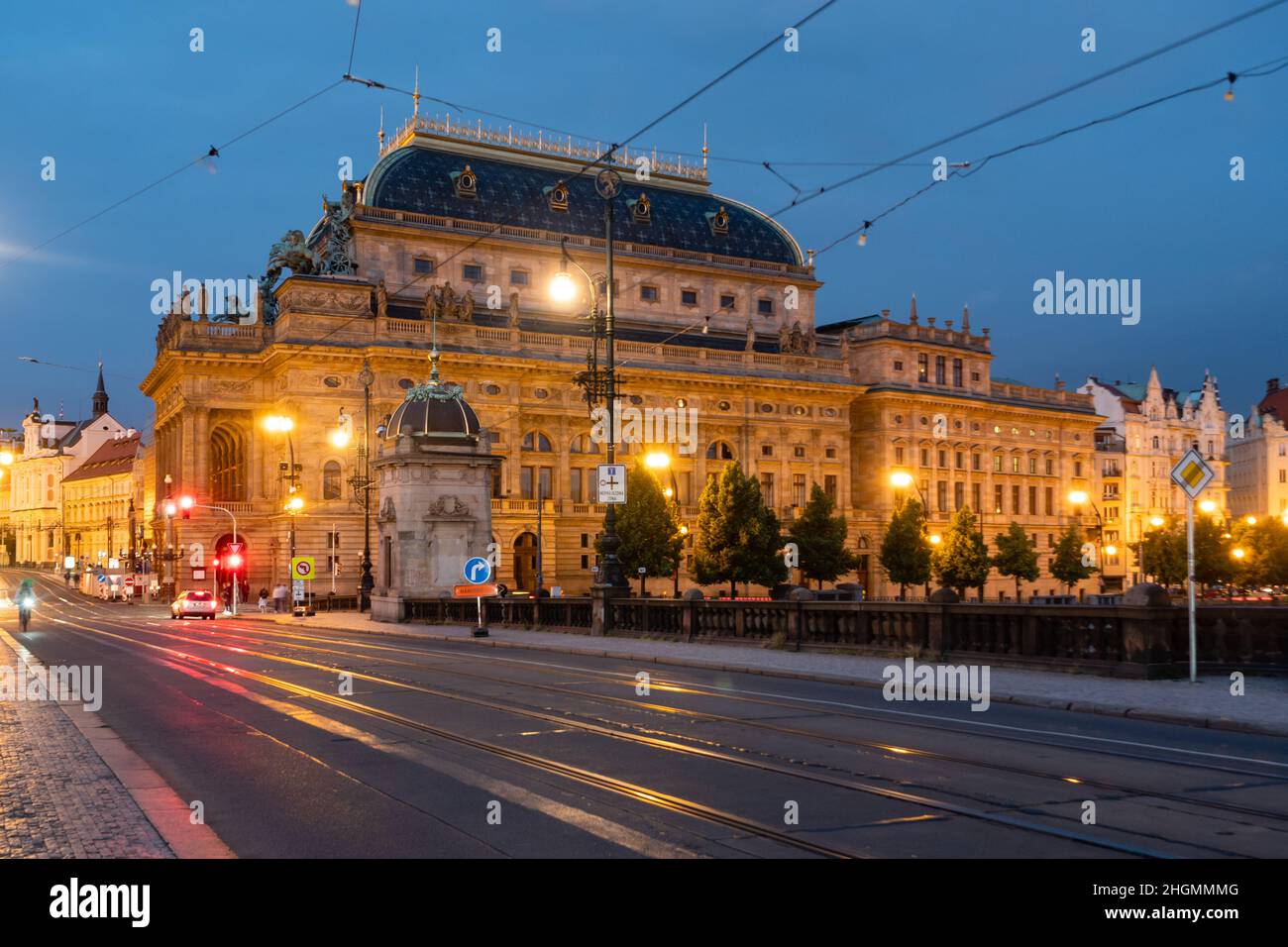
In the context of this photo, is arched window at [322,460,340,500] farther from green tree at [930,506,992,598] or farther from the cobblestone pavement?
the cobblestone pavement

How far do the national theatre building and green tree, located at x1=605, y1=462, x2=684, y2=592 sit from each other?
209 centimetres

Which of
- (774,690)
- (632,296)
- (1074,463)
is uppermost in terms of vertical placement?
(632,296)

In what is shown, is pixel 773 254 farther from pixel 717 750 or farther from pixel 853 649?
pixel 717 750

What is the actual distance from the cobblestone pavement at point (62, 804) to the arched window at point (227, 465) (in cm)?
6887

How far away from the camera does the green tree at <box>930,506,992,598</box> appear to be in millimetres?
73188

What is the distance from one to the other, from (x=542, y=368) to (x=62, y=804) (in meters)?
68.7

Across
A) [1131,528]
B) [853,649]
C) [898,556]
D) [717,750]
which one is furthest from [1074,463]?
[717,750]

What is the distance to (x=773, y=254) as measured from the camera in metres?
94.8

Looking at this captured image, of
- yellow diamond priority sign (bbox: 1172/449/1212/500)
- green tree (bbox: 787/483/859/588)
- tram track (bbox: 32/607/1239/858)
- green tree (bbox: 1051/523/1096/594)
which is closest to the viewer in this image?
tram track (bbox: 32/607/1239/858)

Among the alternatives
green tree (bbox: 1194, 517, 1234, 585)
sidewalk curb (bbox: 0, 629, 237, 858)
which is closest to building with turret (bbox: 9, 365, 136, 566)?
green tree (bbox: 1194, 517, 1234, 585)

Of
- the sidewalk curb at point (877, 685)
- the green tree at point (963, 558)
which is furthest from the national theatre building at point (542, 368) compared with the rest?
the sidewalk curb at point (877, 685)

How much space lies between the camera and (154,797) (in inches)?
383
